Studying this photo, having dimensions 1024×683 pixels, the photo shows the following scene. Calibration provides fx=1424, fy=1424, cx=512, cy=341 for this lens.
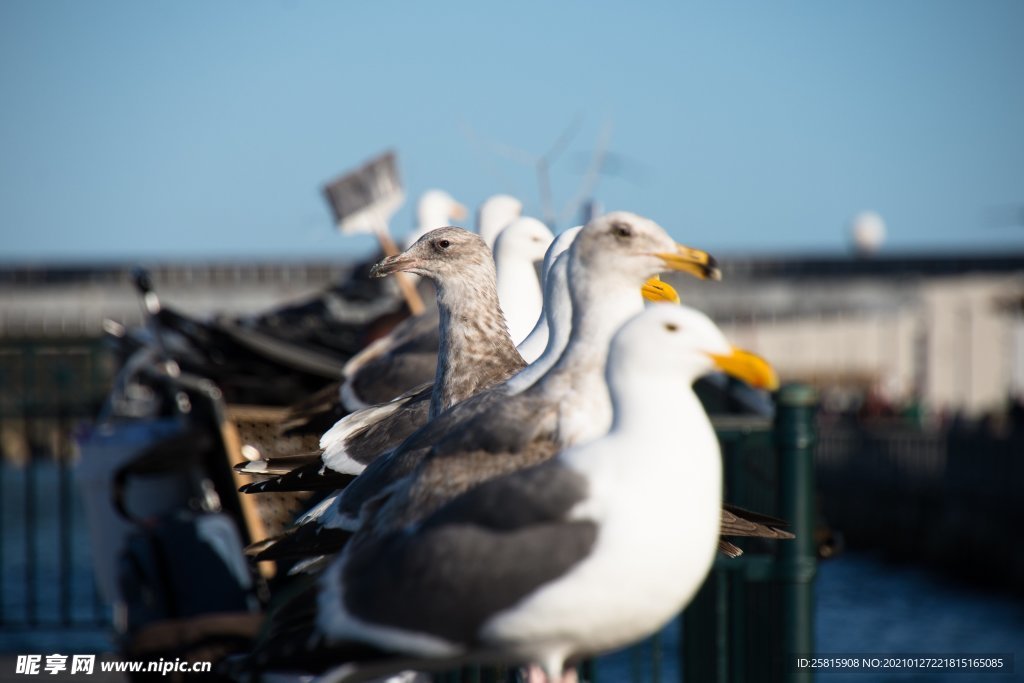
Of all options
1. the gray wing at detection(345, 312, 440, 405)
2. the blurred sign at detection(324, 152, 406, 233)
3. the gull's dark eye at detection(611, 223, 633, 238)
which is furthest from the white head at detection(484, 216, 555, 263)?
the blurred sign at detection(324, 152, 406, 233)

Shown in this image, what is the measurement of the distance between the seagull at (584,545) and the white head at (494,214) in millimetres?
2854

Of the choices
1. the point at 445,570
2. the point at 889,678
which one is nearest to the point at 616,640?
the point at 445,570

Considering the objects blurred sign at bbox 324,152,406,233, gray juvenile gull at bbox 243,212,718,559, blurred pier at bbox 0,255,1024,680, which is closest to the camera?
gray juvenile gull at bbox 243,212,718,559

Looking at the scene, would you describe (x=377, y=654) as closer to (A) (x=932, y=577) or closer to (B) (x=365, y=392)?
(B) (x=365, y=392)

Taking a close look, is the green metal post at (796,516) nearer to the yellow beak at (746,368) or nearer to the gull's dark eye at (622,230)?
the gull's dark eye at (622,230)

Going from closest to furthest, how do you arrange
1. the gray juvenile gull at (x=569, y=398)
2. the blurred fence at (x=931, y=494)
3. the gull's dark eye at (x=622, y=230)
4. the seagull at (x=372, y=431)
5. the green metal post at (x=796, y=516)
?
the gray juvenile gull at (x=569, y=398)
the gull's dark eye at (x=622, y=230)
the seagull at (x=372, y=431)
the green metal post at (x=796, y=516)
the blurred fence at (x=931, y=494)

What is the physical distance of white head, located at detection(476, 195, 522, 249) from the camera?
17.7 feet

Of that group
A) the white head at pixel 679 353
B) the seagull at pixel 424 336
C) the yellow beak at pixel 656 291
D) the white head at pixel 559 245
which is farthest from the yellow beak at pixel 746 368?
the seagull at pixel 424 336

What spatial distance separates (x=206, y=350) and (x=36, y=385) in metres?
3.67

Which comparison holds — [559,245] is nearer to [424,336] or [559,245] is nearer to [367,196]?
[424,336]

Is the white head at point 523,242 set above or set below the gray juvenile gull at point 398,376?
above

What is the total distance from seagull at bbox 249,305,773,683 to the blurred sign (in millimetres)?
5205

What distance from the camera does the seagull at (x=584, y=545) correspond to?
2455mm

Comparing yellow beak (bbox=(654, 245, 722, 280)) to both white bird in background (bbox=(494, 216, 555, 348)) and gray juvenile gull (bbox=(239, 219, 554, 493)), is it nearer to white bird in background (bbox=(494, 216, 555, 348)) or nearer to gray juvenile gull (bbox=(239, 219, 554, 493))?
gray juvenile gull (bbox=(239, 219, 554, 493))
